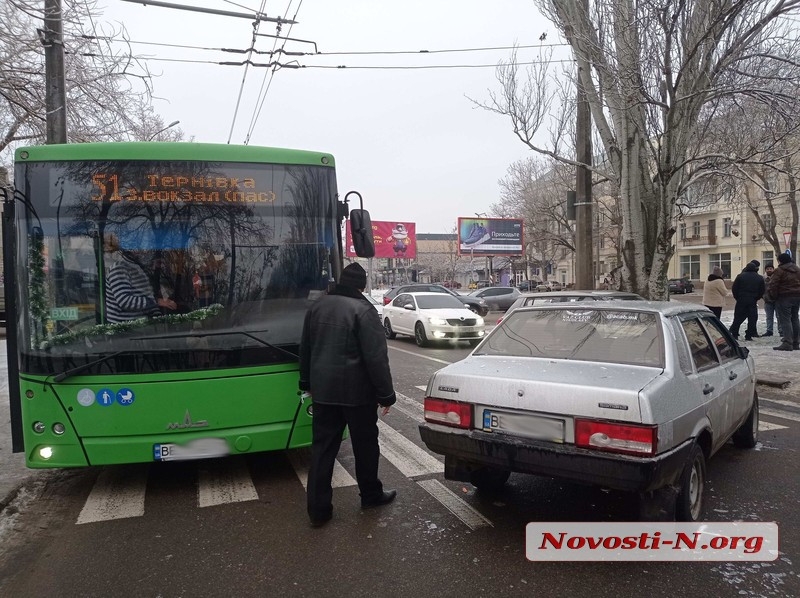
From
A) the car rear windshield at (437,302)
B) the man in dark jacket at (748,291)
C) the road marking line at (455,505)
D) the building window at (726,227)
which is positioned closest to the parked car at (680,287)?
the building window at (726,227)

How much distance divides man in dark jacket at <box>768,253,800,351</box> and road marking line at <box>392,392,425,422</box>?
780 cm

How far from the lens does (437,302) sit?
16.8m

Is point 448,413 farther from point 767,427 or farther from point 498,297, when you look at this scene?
point 498,297

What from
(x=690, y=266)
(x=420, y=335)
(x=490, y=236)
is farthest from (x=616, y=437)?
(x=690, y=266)

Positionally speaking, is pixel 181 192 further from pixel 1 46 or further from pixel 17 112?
pixel 17 112

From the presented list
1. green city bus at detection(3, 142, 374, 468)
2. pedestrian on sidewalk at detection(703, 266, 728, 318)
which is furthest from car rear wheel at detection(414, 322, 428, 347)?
green city bus at detection(3, 142, 374, 468)

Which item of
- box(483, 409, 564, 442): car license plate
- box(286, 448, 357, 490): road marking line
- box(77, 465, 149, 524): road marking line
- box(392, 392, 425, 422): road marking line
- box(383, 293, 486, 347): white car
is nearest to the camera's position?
box(483, 409, 564, 442): car license plate

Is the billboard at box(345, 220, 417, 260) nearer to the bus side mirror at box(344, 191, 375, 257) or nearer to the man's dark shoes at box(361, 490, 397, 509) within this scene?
the bus side mirror at box(344, 191, 375, 257)

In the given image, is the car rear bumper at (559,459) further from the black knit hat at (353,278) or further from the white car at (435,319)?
the white car at (435,319)

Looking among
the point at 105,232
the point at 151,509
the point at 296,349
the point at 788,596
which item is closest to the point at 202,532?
the point at 151,509

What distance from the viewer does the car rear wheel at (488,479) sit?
4.55 meters

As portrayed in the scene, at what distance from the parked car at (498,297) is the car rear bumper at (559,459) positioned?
93.4 feet

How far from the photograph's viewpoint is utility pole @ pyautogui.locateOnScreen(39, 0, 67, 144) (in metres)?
8.62

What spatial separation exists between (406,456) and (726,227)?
2288 inches
